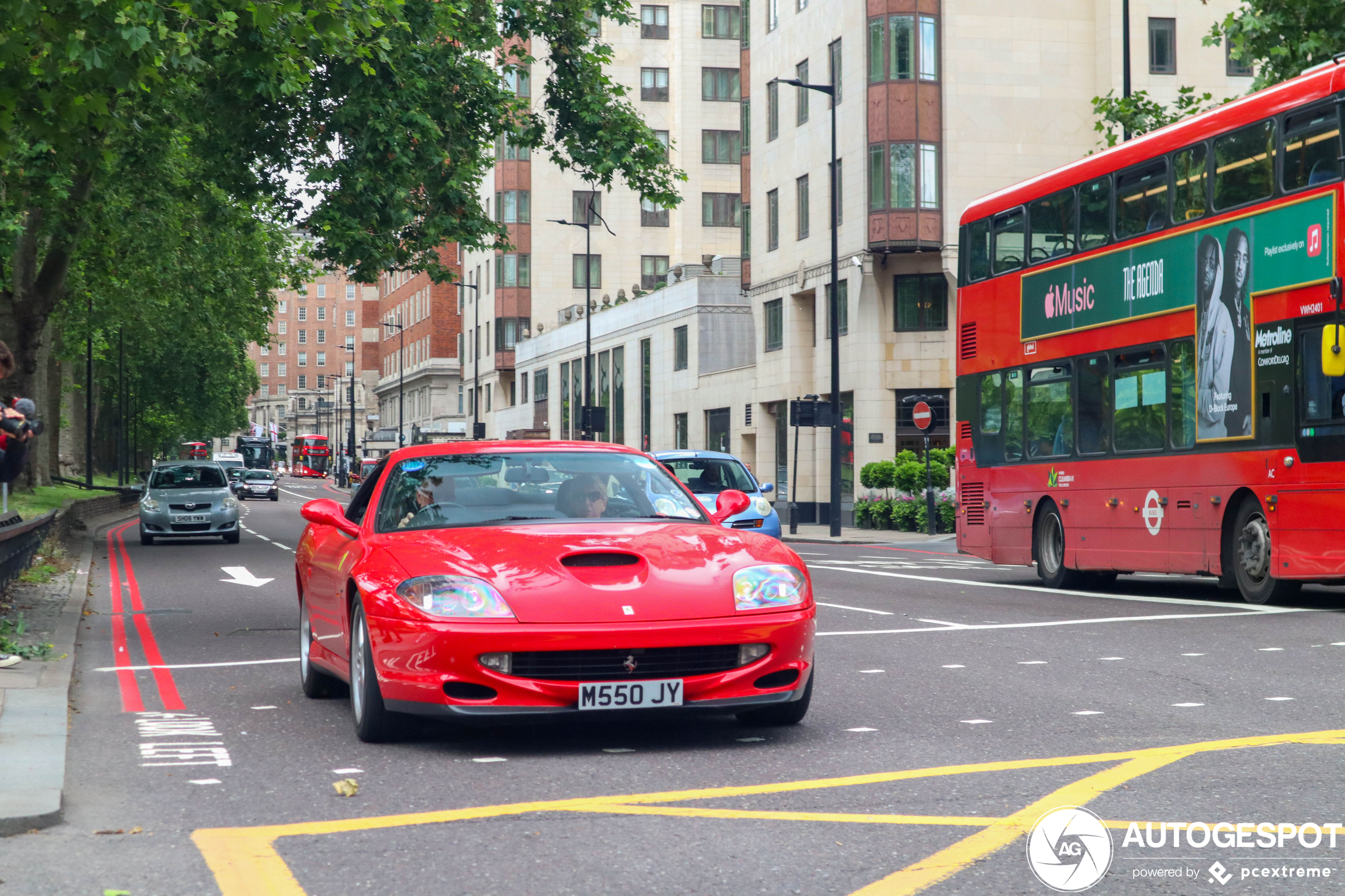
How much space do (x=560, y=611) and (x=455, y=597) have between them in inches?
18.3

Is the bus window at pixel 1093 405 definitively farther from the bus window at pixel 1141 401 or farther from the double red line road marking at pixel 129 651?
the double red line road marking at pixel 129 651

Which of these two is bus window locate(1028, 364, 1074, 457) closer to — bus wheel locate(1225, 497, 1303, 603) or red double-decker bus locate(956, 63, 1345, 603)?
red double-decker bus locate(956, 63, 1345, 603)

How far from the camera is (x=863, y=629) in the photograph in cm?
1284

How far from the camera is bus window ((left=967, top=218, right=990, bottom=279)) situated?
65.4 feet

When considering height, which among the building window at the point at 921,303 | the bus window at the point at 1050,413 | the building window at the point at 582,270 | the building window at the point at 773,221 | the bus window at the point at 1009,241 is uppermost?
the building window at the point at 582,270

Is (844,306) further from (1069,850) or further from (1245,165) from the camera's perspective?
(1069,850)

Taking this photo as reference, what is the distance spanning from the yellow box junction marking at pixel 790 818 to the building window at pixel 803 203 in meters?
40.6

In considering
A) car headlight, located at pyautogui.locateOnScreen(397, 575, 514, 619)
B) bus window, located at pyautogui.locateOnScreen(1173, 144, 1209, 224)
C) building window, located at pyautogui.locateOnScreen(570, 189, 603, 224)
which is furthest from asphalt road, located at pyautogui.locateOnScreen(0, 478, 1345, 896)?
building window, located at pyautogui.locateOnScreen(570, 189, 603, 224)

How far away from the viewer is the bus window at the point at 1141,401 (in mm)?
16359

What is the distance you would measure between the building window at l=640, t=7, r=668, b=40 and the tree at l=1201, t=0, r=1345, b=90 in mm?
63275

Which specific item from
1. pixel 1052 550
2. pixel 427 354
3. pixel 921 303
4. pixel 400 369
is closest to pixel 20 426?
pixel 1052 550

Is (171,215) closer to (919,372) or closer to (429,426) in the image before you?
(919,372)

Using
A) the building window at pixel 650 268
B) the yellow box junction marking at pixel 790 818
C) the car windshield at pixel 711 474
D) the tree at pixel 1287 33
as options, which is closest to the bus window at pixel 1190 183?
the car windshield at pixel 711 474

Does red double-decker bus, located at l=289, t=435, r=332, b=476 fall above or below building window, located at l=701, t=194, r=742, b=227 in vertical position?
below
